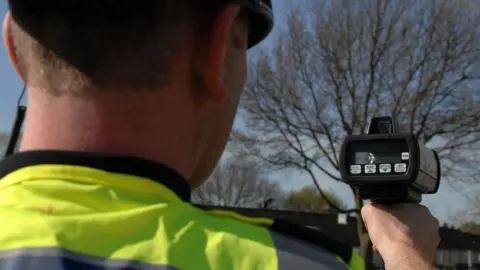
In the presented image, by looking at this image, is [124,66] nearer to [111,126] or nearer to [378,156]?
[111,126]

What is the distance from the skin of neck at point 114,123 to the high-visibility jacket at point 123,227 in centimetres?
3

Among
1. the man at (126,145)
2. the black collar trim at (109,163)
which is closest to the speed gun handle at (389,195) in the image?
the man at (126,145)

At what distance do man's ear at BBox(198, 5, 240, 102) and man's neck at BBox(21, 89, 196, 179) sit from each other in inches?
2.6

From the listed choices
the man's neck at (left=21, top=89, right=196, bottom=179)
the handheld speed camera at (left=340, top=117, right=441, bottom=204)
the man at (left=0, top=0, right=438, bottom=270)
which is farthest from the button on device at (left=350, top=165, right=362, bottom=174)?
the man's neck at (left=21, top=89, right=196, bottom=179)

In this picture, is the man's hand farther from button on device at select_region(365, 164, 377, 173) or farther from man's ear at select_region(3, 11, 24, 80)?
man's ear at select_region(3, 11, 24, 80)

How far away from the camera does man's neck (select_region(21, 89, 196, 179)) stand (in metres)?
1.08

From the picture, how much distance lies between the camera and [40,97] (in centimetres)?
114

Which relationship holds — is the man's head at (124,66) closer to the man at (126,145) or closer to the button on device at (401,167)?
the man at (126,145)

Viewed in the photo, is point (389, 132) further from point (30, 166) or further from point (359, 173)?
point (30, 166)

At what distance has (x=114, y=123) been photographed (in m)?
1.08

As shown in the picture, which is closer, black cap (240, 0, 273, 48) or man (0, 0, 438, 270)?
man (0, 0, 438, 270)

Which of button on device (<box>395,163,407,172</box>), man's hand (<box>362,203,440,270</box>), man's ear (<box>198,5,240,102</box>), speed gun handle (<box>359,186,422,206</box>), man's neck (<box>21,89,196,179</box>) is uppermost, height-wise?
man's ear (<box>198,5,240,102</box>)

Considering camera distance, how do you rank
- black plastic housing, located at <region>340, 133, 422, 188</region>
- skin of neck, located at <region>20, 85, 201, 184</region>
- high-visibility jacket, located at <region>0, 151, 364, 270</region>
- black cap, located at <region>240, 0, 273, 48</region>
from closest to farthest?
high-visibility jacket, located at <region>0, 151, 364, 270</region>
skin of neck, located at <region>20, 85, 201, 184</region>
black cap, located at <region>240, 0, 273, 48</region>
black plastic housing, located at <region>340, 133, 422, 188</region>

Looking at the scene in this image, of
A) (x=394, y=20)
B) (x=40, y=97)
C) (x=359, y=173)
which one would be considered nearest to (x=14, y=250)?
(x=40, y=97)
